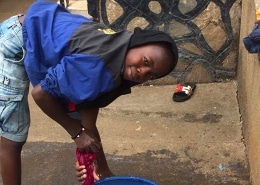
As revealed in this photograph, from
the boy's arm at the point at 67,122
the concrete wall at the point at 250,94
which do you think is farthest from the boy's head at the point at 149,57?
the concrete wall at the point at 250,94

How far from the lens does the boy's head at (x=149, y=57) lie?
2.35 m

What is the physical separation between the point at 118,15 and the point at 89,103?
7.45 feet

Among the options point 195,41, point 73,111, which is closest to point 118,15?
Result: point 195,41

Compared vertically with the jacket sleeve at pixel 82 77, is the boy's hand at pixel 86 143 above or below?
below

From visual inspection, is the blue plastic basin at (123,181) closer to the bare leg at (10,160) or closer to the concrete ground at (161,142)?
the bare leg at (10,160)

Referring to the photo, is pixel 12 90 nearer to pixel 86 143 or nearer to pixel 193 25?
pixel 86 143

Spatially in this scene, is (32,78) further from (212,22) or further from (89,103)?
(212,22)

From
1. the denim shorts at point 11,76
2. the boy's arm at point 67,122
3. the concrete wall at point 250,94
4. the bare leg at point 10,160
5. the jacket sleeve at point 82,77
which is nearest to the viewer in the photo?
the jacket sleeve at point 82,77

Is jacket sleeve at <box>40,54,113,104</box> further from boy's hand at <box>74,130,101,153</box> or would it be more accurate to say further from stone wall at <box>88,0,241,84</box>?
stone wall at <box>88,0,241,84</box>

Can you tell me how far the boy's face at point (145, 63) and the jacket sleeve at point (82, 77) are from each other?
0.33 ft

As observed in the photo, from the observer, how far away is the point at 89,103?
96.8 inches

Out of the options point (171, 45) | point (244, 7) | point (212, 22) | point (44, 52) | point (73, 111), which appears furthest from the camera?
point (212, 22)

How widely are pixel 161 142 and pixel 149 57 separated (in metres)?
1.61

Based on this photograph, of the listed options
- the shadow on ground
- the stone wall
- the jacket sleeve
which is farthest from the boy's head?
the stone wall
